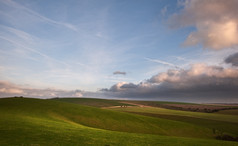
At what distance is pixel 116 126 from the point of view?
42188mm

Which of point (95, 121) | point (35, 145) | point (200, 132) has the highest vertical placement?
point (35, 145)

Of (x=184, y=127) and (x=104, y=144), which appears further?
(x=184, y=127)

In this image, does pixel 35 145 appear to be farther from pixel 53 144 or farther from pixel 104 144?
pixel 104 144

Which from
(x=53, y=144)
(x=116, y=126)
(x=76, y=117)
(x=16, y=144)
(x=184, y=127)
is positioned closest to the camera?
(x=16, y=144)

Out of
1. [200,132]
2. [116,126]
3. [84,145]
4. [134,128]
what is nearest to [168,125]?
[200,132]

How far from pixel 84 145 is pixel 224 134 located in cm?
4424

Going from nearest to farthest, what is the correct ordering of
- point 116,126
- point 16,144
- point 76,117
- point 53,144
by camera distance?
point 16,144 → point 53,144 → point 116,126 → point 76,117

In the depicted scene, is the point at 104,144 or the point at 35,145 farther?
the point at 104,144

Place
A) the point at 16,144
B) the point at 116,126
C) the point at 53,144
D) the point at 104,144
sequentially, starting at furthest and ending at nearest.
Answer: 1. the point at 116,126
2. the point at 104,144
3. the point at 53,144
4. the point at 16,144

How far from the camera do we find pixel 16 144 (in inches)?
588

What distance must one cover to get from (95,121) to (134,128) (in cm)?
1092

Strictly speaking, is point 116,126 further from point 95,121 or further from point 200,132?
point 200,132

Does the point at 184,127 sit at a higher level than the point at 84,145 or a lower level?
lower

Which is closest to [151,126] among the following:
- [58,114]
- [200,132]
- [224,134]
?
[200,132]
